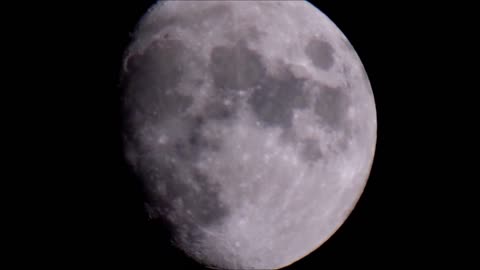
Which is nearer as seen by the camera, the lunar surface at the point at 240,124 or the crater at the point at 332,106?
the lunar surface at the point at 240,124

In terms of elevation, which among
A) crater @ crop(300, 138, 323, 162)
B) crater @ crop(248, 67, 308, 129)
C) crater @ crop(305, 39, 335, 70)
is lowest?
crater @ crop(300, 138, 323, 162)

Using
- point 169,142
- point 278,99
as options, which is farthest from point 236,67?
point 169,142

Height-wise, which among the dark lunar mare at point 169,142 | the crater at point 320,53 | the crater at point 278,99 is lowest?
the dark lunar mare at point 169,142

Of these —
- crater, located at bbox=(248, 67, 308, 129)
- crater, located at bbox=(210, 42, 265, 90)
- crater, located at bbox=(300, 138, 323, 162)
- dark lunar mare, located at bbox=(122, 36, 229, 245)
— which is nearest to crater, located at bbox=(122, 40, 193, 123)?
dark lunar mare, located at bbox=(122, 36, 229, 245)

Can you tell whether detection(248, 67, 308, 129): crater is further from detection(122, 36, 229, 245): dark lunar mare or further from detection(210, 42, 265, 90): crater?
detection(122, 36, 229, 245): dark lunar mare

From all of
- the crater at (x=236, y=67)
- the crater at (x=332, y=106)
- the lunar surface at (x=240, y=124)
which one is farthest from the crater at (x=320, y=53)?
the crater at (x=236, y=67)

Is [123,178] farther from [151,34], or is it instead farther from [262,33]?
[262,33]

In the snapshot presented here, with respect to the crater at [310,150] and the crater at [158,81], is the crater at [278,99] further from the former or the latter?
the crater at [158,81]
